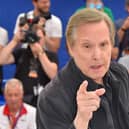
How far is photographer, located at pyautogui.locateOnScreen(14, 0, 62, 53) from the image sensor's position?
456 centimetres

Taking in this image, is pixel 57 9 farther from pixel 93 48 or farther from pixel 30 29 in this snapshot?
pixel 93 48

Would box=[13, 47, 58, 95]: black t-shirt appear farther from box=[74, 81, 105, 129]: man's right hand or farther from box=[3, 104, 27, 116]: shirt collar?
box=[74, 81, 105, 129]: man's right hand

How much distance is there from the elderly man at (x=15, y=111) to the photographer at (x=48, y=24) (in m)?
0.80

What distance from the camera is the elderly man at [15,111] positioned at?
390 centimetres

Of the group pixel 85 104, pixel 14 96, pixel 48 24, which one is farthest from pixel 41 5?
pixel 85 104

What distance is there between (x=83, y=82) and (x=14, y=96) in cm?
255

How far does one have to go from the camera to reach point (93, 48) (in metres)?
1.48

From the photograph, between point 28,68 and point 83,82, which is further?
point 28,68

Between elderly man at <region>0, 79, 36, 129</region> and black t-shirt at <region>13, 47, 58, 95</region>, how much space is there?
0.98 feet

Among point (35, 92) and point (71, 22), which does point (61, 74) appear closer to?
point (71, 22)

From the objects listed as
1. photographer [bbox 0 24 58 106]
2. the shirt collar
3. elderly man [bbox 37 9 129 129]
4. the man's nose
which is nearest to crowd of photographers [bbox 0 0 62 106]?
photographer [bbox 0 24 58 106]

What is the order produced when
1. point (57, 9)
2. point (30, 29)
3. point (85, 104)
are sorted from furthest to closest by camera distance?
point (57, 9)
point (30, 29)
point (85, 104)

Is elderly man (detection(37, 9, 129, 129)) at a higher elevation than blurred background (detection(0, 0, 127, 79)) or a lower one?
higher

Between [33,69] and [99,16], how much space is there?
8.78 feet
